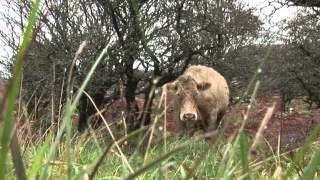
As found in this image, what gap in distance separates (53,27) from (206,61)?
437 cm

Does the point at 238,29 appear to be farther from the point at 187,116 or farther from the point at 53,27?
the point at 187,116

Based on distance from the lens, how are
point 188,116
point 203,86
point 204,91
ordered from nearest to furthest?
point 188,116 → point 203,86 → point 204,91

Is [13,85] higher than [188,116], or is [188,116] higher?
[13,85]

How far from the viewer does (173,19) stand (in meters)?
15.3

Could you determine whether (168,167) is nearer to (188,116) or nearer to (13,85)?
(13,85)

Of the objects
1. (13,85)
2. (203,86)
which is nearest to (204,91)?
(203,86)

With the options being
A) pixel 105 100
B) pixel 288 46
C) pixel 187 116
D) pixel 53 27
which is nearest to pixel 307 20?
pixel 288 46

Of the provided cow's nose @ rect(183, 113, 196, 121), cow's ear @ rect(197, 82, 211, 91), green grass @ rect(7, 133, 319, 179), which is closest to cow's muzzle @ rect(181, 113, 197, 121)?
cow's nose @ rect(183, 113, 196, 121)

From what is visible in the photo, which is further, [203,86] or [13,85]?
[203,86]

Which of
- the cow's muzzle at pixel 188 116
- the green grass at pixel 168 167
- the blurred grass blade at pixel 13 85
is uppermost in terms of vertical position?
the blurred grass blade at pixel 13 85

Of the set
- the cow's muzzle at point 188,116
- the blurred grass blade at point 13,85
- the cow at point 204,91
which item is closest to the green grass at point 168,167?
the blurred grass blade at point 13,85

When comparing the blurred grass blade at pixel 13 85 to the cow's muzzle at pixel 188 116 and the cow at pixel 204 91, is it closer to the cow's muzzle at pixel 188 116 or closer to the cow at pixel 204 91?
the cow's muzzle at pixel 188 116

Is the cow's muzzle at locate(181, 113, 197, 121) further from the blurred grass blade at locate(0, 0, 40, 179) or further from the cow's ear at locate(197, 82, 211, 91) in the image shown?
the blurred grass blade at locate(0, 0, 40, 179)

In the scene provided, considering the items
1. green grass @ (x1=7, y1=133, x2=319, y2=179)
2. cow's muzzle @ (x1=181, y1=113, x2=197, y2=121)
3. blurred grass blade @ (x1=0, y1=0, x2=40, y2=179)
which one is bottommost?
cow's muzzle @ (x1=181, y1=113, x2=197, y2=121)
